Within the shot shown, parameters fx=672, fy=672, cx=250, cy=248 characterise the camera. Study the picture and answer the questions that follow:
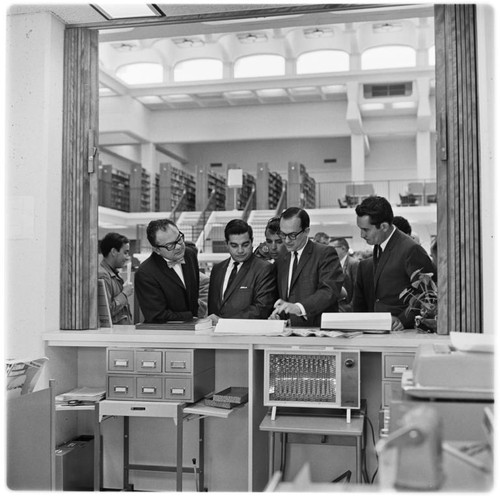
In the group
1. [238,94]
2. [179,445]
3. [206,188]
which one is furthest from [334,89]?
[179,445]

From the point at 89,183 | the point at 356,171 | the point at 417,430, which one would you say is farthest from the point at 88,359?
the point at 356,171

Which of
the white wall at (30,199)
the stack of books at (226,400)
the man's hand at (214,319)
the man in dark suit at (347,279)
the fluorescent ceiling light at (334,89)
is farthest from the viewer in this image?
the fluorescent ceiling light at (334,89)

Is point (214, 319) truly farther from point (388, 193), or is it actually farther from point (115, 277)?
point (388, 193)

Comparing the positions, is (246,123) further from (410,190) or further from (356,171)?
(410,190)

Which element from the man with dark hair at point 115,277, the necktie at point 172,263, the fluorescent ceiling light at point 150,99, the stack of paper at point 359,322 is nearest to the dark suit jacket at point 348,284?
the stack of paper at point 359,322

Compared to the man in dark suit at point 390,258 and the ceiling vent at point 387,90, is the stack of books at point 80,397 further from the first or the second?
the ceiling vent at point 387,90

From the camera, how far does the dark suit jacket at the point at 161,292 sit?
469 cm

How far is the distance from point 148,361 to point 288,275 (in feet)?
3.59

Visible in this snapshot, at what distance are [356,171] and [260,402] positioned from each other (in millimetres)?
15666

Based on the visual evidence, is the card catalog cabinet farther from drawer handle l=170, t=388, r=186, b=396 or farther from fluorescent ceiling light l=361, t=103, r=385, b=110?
fluorescent ceiling light l=361, t=103, r=385, b=110

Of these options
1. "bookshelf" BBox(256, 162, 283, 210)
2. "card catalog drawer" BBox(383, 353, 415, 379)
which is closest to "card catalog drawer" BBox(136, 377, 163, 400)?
"card catalog drawer" BBox(383, 353, 415, 379)

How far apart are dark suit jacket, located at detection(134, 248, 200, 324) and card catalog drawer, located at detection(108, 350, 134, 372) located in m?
0.40

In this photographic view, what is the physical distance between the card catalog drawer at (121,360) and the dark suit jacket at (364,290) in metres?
1.68

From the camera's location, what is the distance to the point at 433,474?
176 centimetres
